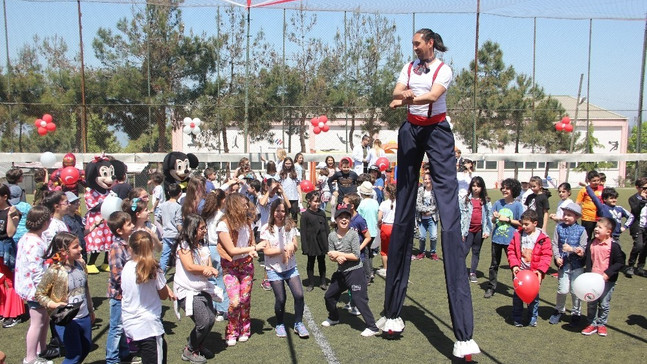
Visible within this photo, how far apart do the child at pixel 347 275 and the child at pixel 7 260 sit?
3.52 m

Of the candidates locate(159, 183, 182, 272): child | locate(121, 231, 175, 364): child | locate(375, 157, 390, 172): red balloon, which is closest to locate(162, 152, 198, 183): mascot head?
locate(159, 183, 182, 272): child

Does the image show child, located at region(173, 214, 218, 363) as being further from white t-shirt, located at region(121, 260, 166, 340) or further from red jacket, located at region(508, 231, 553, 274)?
red jacket, located at region(508, 231, 553, 274)

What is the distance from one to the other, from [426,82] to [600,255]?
309cm

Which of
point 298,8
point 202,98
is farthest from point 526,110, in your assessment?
point 202,98

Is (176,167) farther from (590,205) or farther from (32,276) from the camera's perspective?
(590,205)

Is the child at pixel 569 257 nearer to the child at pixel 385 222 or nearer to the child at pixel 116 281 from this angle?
the child at pixel 385 222

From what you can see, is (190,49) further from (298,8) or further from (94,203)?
(94,203)

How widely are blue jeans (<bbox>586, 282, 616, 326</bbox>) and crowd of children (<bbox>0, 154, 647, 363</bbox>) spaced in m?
0.01

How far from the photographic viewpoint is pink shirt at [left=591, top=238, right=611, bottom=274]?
588cm

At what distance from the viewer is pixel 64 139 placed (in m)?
20.3

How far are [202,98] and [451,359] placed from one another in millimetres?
17803

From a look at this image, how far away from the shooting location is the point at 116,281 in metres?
4.68

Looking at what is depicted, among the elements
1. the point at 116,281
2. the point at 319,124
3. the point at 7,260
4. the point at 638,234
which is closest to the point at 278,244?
the point at 116,281

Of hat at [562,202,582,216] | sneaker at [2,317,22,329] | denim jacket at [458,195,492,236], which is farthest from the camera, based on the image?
denim jacket at [458,195,492,236]
